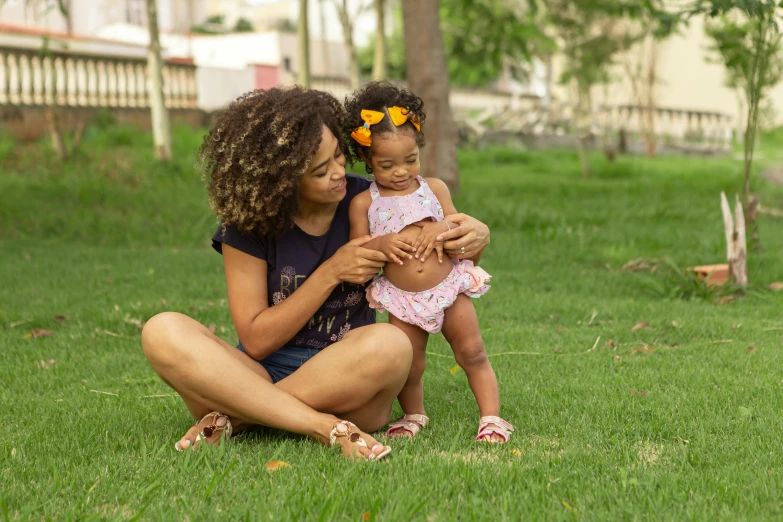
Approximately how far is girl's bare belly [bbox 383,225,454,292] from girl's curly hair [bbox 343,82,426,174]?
34 cm

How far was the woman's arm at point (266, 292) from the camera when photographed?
3.13 m

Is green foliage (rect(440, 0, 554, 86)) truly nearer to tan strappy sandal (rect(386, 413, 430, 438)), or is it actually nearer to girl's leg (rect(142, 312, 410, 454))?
tan strappy sandal (rect(386, 413, 430, 438))

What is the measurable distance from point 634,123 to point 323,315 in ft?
102

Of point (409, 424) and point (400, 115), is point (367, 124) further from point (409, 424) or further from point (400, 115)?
point (409, 424)

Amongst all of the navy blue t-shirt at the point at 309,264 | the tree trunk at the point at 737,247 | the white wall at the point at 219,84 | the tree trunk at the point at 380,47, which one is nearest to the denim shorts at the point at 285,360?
the navy blue t-shirt at the point at 309,264

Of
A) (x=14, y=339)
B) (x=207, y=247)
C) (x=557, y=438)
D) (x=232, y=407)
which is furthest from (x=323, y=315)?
(x=207, y=247)

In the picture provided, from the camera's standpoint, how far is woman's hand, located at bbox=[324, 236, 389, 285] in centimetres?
312

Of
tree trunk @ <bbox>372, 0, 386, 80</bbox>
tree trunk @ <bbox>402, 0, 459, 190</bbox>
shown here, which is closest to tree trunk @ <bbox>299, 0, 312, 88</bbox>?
tree trunk @ <bbox>372, 0, 386, 80</bbox>

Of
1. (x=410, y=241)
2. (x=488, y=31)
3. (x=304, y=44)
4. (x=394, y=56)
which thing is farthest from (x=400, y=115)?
(x=394, y=56)

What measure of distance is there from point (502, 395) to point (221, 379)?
1.26m

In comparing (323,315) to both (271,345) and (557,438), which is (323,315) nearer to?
(271,345)

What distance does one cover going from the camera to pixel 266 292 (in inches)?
130

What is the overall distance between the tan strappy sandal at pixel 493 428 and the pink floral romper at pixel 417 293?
36 centimetres

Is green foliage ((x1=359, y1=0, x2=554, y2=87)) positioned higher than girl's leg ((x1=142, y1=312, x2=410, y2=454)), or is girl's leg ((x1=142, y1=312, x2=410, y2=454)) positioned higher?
green foliage ((x1=359, y1=0, x2=554, y2=87))
